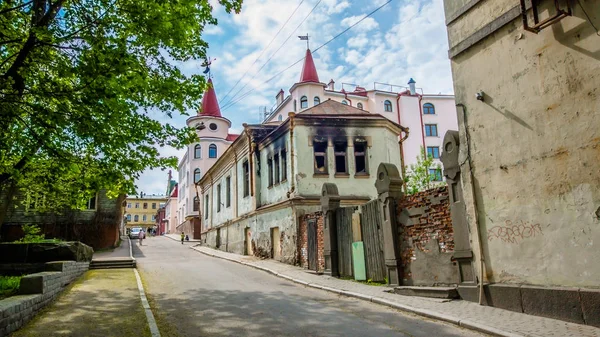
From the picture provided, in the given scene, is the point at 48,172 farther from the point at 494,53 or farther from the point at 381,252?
the point at 494,53

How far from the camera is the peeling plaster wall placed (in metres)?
19.1

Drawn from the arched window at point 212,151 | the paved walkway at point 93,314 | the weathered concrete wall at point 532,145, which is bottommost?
the paved walkway at point 93,314

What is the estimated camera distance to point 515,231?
25.5ft

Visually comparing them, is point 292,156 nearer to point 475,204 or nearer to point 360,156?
point 360,156

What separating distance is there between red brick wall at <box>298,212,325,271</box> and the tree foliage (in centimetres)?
657

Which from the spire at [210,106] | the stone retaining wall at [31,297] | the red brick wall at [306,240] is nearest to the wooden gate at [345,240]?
the red brick wall at [306,240]

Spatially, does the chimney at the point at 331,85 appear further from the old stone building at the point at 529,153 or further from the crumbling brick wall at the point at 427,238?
the old stone building at the point at 529,153

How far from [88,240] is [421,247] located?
A: 25030 millimetres

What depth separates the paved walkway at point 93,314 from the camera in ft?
21.9

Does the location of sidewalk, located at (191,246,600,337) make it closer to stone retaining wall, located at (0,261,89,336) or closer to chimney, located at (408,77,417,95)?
stone retaining wall, located at (0,261,89,336)

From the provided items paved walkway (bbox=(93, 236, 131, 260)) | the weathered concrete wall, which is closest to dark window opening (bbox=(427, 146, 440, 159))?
paved walkway (bbox=(93, 236, 131, 260))

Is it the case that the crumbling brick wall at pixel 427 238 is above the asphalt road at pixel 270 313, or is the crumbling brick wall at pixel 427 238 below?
above

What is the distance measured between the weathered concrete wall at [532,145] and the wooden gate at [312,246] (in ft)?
26.1

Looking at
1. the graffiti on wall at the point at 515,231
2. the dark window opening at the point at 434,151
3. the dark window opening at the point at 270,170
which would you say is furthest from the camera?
the dark window opening at the point at 434,151
